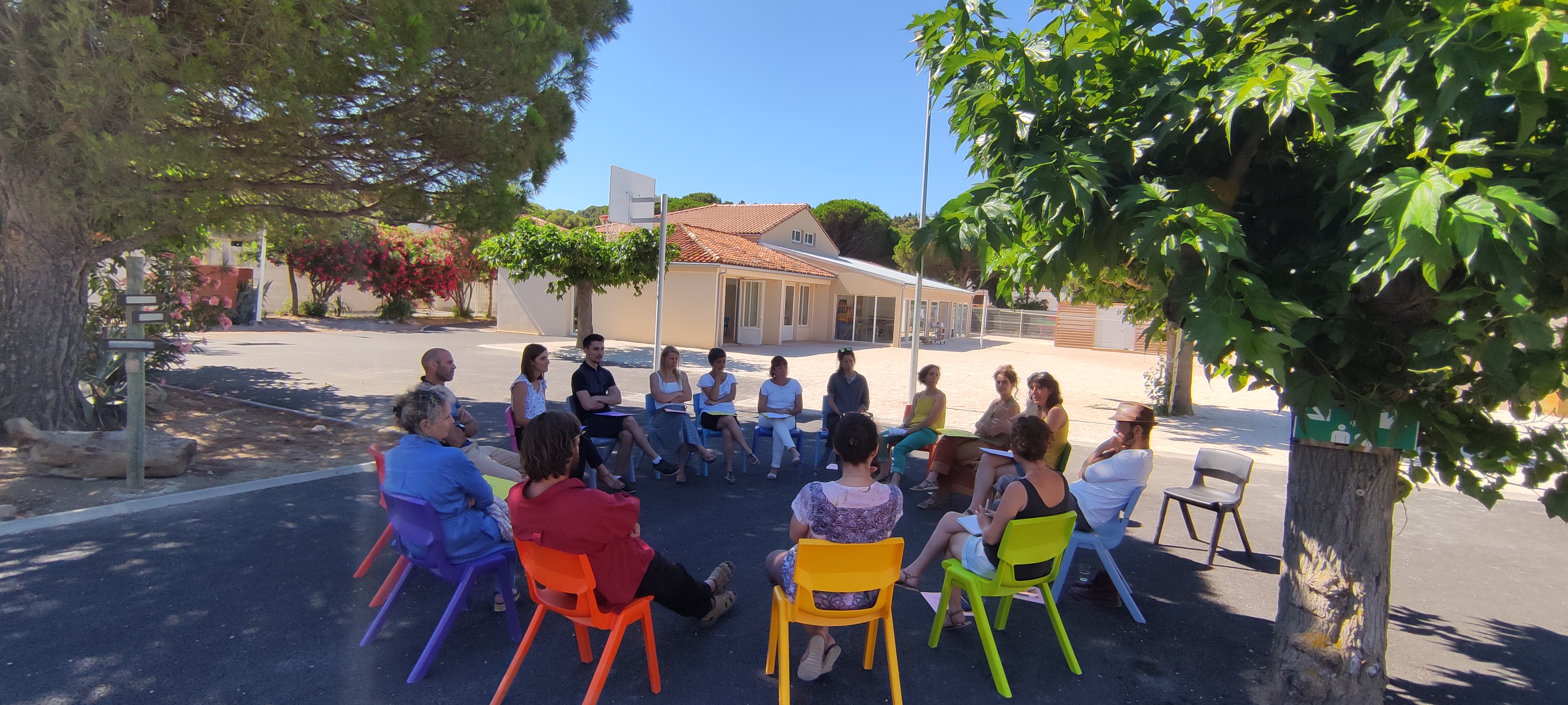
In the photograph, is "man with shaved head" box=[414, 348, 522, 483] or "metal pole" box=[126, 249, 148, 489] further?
"metal pole" box=[126, 249, 148, 489]

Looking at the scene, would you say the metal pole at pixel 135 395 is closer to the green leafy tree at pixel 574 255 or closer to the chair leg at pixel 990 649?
the chair leg at pixel 990 649

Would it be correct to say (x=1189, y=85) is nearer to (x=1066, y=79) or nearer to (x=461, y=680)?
(x=1066, y=79)

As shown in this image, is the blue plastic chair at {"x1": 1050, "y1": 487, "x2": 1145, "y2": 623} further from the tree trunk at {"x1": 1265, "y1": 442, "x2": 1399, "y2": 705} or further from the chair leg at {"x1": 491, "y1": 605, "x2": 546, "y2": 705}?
the chair leg at {"x1": 491, "y1": 605, "x2": 546, "y2": 705}

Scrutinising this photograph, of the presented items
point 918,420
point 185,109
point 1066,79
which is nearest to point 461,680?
point 1066,79

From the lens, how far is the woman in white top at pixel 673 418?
666 centimetres

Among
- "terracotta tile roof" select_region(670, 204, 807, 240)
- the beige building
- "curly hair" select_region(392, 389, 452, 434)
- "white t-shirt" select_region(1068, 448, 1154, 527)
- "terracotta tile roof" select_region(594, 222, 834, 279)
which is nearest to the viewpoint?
"curly hair" select_region(392, 389, 452, 434)

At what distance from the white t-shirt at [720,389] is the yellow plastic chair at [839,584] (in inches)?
151

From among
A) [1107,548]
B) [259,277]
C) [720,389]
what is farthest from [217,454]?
[259,277]

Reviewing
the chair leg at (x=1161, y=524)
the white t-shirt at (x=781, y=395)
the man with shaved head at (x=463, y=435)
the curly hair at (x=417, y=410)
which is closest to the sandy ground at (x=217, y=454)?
the man with shaved head at (x=463, y=435)

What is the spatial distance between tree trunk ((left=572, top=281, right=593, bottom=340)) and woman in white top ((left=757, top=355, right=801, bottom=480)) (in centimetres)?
1210

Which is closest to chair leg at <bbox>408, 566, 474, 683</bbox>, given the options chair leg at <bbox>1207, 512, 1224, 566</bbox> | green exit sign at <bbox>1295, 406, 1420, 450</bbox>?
green exit sign at <bbox>1295, 406, 1420, 450</bbox>

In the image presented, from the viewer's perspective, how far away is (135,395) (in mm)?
5586

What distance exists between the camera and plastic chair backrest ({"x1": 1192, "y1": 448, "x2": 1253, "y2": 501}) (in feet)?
17.4

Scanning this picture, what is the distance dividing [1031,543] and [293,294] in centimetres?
2872
